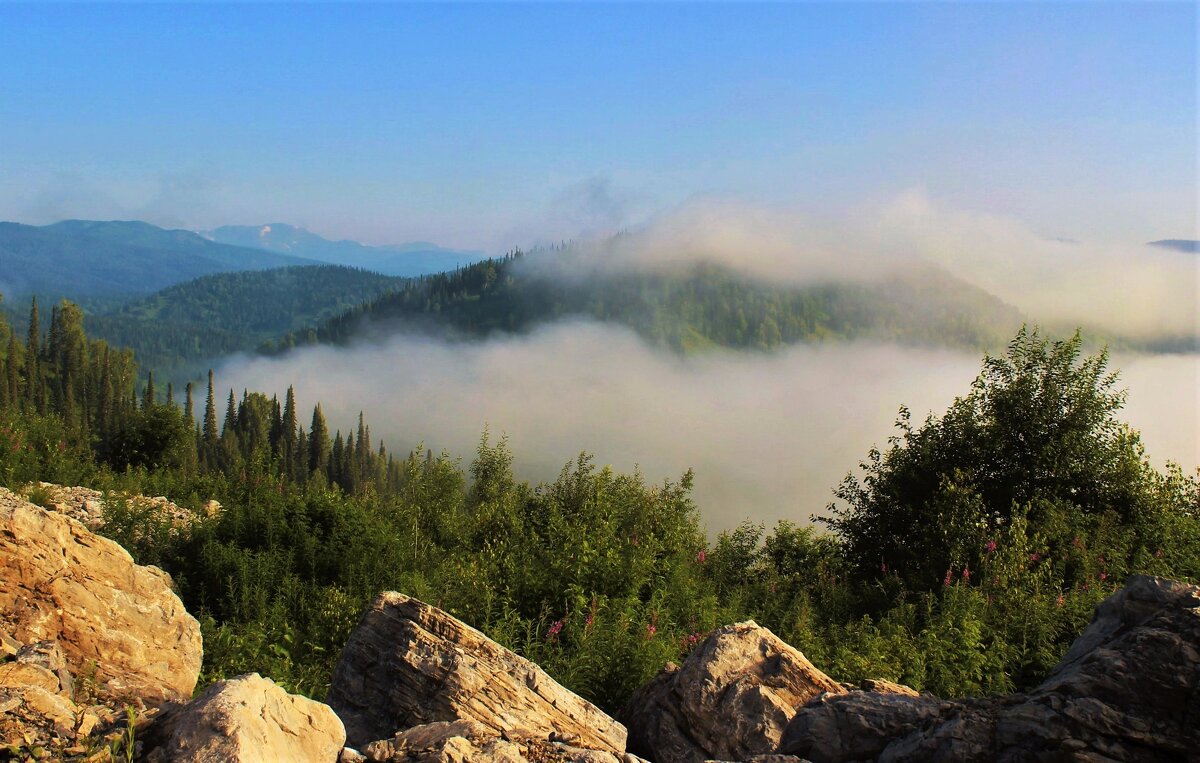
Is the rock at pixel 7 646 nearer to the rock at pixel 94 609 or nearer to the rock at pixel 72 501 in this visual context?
the rock at pixel 94 609

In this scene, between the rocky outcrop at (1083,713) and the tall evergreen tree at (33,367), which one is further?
the tall evergreen tree at (33,367)


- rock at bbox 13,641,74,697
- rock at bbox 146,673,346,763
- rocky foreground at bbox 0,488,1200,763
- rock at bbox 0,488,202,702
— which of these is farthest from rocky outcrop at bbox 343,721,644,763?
rock at bbox 0,488,202,702

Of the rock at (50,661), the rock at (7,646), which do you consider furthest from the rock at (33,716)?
the rock at (7,646)

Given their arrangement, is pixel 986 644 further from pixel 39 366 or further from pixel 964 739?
pixel 39 366

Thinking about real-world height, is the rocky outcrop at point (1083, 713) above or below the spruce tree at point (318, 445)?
above

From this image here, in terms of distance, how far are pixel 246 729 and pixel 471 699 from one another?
2.27 m

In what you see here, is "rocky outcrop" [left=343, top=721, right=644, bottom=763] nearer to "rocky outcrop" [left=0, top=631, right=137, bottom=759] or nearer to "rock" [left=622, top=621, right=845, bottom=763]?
"rocky outcrop" [left=0, top=631, right=137, bottom=759]

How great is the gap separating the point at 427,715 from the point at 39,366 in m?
170

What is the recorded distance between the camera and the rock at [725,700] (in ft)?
23.1

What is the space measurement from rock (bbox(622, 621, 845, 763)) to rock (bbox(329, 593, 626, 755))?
652 millimetres

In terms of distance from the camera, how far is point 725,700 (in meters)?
7.27

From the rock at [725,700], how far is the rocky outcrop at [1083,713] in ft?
3.12

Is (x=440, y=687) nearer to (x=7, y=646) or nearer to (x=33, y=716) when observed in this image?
(x=33, y=716)

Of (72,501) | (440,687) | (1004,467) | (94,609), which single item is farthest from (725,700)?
(1004,467)
